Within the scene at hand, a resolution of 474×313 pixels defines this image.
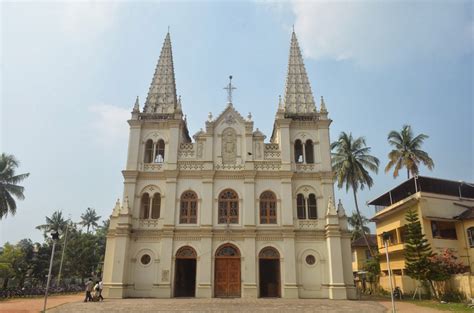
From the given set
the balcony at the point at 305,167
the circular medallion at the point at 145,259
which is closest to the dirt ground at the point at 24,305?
the circular medallion at the point at 145,259

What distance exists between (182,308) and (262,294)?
1020 centimetres

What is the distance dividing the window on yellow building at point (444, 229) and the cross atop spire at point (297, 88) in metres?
12.8

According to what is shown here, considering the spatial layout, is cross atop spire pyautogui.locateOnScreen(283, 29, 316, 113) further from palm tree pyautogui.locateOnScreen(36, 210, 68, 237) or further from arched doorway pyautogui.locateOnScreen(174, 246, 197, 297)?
palm tree pyautogui.locateOnScreen(36, 210, 68, 237)

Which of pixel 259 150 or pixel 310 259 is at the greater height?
pixel 259 150

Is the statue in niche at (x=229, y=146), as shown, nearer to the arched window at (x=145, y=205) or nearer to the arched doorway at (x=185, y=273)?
the arched window at (x=145, y=205)

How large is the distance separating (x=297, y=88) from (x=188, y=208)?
44.6 feet

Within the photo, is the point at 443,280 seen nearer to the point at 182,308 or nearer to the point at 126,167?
the point at 182,308

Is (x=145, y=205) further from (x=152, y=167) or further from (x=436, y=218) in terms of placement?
(x=436, y=218)

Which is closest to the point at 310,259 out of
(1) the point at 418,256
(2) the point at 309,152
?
(1) the point at 418,256

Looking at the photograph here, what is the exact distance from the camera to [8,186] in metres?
32.5

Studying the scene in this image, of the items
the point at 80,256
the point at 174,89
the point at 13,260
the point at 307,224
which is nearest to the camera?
the point at 307,224

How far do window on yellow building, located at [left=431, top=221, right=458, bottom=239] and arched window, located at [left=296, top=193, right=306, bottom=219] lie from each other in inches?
395

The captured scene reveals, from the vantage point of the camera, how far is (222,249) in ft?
79.6

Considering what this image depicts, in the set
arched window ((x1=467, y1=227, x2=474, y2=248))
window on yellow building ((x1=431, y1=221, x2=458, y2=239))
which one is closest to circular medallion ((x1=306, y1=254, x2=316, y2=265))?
window on yellow building ((x1=431, y1=221, x2=458, y2=239))
